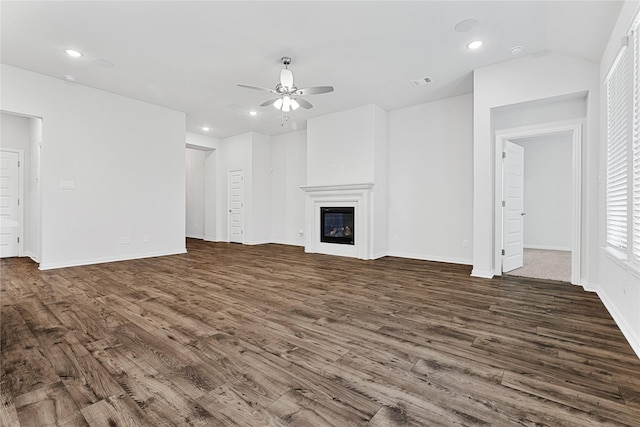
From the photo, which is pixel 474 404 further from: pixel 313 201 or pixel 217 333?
pixel 313 201

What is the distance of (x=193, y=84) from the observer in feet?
16.4

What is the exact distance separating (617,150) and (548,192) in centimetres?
541

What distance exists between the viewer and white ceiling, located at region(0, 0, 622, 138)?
305 cm

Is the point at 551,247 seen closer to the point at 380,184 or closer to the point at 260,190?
the point at 380,184

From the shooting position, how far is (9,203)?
595 cm

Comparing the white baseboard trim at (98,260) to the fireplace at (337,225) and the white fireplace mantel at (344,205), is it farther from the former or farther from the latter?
the fireplace at (337,225)

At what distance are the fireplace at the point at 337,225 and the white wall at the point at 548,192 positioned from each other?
4.58 meters

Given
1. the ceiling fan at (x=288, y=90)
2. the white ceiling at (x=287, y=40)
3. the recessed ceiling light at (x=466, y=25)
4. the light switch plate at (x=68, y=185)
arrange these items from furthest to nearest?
the light switch plate at (x=68, y=185)
the ceiling fan at (x=288, y=90)
the recessed ceiling light at (x=466, y=25)
the white ceiling at (x=287, y=40)

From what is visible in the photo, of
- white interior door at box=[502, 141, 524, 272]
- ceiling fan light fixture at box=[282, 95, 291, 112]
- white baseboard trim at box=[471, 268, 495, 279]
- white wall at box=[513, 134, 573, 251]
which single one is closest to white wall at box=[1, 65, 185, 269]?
ceiling fan light fixture at box=[282, 95, 291, 112]

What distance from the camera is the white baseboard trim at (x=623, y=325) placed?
2.11 m

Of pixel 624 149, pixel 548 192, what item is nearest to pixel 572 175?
pixel 624 149

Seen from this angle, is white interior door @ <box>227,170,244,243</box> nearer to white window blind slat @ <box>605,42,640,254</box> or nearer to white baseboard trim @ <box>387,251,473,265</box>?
white baseboard trim @ <box>387,251,473,265</box>

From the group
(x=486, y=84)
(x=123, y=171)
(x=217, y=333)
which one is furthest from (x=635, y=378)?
(x=123, y=171)

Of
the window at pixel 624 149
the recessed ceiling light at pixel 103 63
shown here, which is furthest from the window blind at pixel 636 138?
the recessed ceiling light at pixel 103 63
